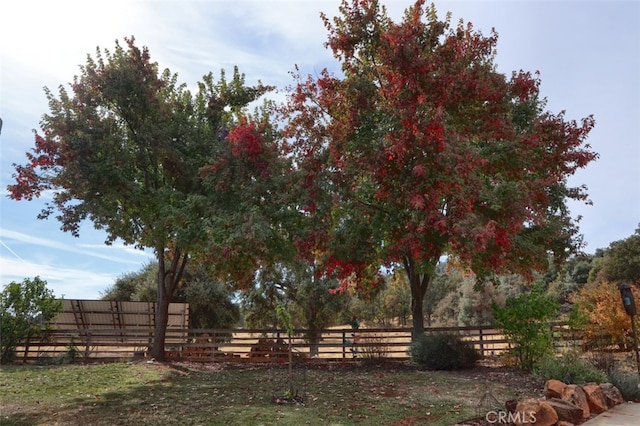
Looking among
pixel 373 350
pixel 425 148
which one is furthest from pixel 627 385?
pixel 373 350

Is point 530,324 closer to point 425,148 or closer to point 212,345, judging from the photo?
point 425,148

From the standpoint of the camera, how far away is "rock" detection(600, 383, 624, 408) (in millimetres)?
8375

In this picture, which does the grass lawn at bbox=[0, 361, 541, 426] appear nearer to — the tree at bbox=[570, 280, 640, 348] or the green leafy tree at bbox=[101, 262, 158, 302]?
the tree at bbox=[570, 280, 640, 348]

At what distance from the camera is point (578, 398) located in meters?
7.59

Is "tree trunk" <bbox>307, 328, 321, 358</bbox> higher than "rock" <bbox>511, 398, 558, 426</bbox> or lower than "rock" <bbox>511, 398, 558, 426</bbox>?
lower

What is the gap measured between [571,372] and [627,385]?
1.01 metres

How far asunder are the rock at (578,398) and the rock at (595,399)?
15 centimetres

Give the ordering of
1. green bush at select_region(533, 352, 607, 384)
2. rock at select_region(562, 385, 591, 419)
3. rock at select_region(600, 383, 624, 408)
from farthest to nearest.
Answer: green bush at select_region(533, 352, 607, 384), rock at select_region(600, 383, 624, 408), rock at select_region(562, 385, 591, 419)

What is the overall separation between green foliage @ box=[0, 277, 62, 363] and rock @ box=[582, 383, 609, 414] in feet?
56.5

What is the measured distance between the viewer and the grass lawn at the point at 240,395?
762 cm

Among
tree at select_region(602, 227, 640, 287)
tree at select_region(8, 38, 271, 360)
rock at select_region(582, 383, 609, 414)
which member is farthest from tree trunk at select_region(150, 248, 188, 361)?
tree at select_region(602, 227, 640, 287)

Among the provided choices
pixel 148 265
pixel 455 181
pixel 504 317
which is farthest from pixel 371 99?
pixel 148 265

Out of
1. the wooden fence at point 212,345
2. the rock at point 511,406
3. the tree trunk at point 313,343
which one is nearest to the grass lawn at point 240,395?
the rock at point 511,406

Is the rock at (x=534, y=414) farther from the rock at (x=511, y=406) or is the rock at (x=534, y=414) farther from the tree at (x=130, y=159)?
the tree at (x=130, y=159)
